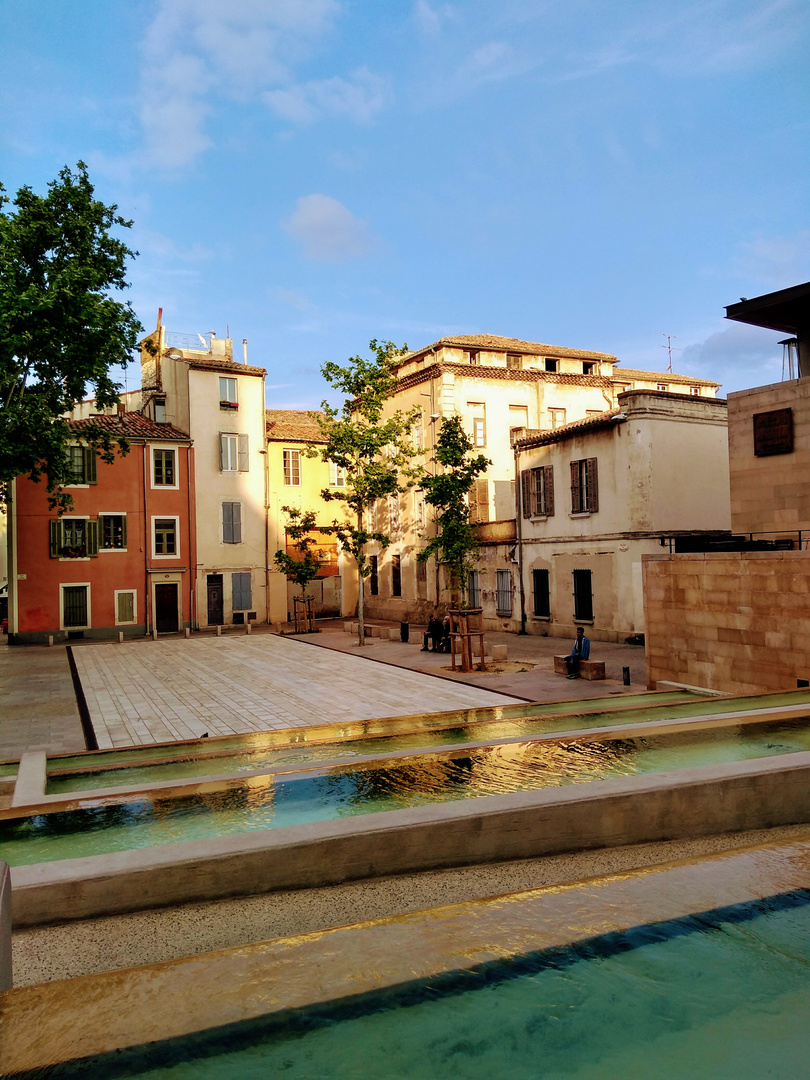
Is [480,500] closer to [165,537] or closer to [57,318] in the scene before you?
[165,537]

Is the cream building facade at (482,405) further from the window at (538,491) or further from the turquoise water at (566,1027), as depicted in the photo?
the turquoise water at (566,1027)

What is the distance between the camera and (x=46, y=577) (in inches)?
1211

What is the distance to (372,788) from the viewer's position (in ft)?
22.6

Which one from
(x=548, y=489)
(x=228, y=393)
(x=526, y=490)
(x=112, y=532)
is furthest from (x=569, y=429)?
(x=112, y=532)

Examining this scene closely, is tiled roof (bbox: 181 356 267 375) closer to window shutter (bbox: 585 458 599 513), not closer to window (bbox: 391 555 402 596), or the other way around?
window (bbox: 391 555 402 596)

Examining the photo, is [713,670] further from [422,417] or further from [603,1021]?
[422,417]

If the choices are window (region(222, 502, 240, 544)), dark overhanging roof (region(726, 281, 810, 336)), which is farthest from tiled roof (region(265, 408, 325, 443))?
dark overhanging roof (region(726, 281, 810, 336))

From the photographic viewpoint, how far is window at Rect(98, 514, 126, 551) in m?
32.1

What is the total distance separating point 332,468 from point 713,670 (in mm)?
29005

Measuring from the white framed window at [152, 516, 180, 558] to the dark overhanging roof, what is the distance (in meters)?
24.5

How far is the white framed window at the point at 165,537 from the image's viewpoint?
3350 centimetres

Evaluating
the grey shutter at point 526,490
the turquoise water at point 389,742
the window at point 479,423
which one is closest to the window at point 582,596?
the grey shutter at point 526,490

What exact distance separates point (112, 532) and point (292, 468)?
32.9 ft

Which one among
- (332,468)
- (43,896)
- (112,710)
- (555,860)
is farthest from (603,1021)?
(332,468)
